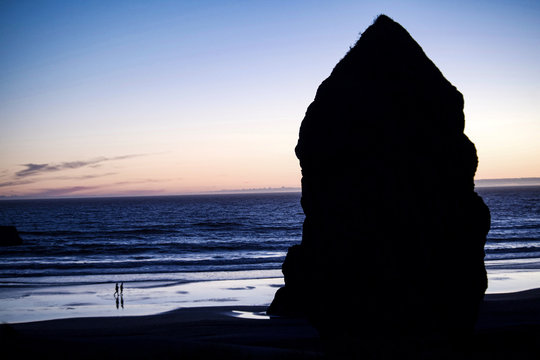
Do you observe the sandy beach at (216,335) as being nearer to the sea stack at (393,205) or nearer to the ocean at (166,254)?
the sea stack at (393,205)

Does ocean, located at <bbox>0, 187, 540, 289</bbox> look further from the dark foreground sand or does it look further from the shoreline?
the dark foreground sand

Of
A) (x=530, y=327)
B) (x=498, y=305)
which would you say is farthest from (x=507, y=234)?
(x=530, y=327)

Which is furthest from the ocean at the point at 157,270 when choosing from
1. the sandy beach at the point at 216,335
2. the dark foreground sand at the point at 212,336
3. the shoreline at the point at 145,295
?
the dark foreground sand at the point at 212,336

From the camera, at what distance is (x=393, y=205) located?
8.48m

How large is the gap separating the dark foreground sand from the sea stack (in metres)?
1.08

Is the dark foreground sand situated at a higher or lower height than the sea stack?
lower

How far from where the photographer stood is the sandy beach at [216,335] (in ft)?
24.4

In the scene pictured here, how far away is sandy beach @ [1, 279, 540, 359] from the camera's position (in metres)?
7.44

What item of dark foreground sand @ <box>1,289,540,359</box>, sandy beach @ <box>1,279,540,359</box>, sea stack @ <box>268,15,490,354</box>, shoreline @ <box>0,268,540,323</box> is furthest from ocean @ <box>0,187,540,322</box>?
sea stack @ <box>268,15,490,354</box>

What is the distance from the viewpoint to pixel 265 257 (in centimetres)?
3266

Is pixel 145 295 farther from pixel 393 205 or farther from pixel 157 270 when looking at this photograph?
pixel 393 205

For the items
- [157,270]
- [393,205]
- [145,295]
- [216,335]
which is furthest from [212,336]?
[157,270]

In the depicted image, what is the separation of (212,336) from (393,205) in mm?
6860

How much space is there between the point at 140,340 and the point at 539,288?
18.0 m
